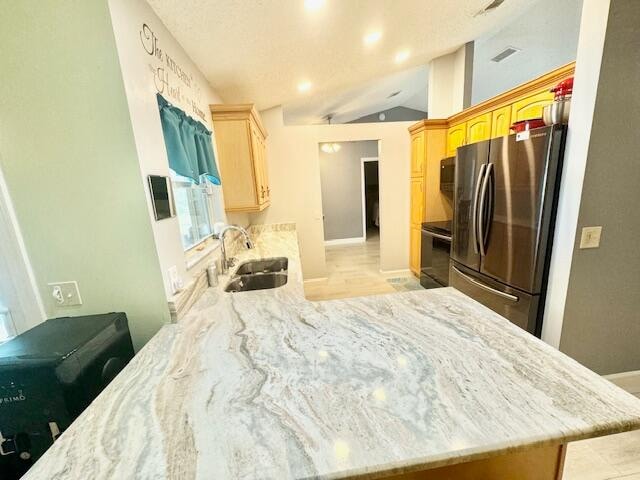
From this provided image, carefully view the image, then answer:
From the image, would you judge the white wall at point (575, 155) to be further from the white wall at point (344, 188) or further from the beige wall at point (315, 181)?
the white wall at point (344, 188)

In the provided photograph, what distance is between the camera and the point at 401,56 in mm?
2938

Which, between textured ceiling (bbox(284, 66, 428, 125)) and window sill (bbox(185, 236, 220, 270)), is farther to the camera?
textured ceiling (bbox(284, 66, 428, 125))

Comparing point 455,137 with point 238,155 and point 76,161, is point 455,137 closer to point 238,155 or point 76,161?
point 238,155

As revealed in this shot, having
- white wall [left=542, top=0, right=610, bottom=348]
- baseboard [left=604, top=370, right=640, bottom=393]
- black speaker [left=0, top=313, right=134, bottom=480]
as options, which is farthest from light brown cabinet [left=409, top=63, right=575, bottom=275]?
black speaker [left=0, top=313, right=134, bottom=480]

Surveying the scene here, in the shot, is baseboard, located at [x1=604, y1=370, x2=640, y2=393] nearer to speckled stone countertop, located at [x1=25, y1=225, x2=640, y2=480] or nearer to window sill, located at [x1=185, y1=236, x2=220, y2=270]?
speckled stone countertop, located at [x1=25, y1=225, x2=640, y2=480]

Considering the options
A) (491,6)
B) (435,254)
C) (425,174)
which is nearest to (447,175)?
(425,174)

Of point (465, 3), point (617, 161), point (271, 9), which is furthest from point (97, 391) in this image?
point (465, 3)

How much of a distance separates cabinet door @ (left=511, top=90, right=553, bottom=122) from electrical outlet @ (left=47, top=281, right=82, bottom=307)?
3321mm

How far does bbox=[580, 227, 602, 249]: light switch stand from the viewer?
1513mm

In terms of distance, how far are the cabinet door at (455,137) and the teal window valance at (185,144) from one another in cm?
281

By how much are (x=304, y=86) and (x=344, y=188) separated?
348 cm

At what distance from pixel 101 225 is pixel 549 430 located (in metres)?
1.68

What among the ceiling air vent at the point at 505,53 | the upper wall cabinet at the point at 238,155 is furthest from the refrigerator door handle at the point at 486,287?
the ceiling air vent at the point at 505,53

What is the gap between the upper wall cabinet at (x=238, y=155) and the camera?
239 centimetres
